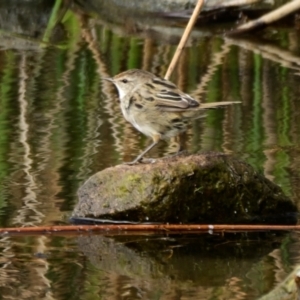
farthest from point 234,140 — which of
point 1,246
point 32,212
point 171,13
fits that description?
point 171,13

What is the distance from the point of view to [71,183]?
7.41 metres

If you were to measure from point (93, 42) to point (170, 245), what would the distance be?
23.9ft

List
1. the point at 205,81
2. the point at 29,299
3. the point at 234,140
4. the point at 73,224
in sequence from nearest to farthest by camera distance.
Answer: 1. the point at 29,299
2. the point at 73,224
3. the point at 234,140
4. the point at 205,81

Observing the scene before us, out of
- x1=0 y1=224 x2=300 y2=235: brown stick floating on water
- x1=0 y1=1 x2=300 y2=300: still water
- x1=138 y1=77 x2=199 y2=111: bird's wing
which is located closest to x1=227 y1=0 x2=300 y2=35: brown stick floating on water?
x1=0 y1=1 x2=300 y2=300: still water

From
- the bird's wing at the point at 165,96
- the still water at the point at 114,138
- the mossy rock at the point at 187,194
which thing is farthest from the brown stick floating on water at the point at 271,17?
the mossy rock at the point at 187,194

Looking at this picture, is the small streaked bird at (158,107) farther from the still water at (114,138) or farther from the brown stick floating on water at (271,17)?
the brown stick floating on water at (271,17)

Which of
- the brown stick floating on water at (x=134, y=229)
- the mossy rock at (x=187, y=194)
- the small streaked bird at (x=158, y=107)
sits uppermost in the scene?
the small streaked bird at (x=158, y=107)

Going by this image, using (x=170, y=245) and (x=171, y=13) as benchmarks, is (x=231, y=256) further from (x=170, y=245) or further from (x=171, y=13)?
(x=171, y=13)

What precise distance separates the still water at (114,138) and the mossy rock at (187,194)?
0.20m

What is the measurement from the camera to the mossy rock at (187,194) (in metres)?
6.36

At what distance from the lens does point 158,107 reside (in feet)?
22.1

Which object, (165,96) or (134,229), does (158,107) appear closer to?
(165,96)

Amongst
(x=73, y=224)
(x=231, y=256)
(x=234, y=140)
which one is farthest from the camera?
(x=234, y=140)

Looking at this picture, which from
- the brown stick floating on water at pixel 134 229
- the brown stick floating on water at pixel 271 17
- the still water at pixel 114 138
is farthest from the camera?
Result: the brown stick floating on water at pixel 271 17
